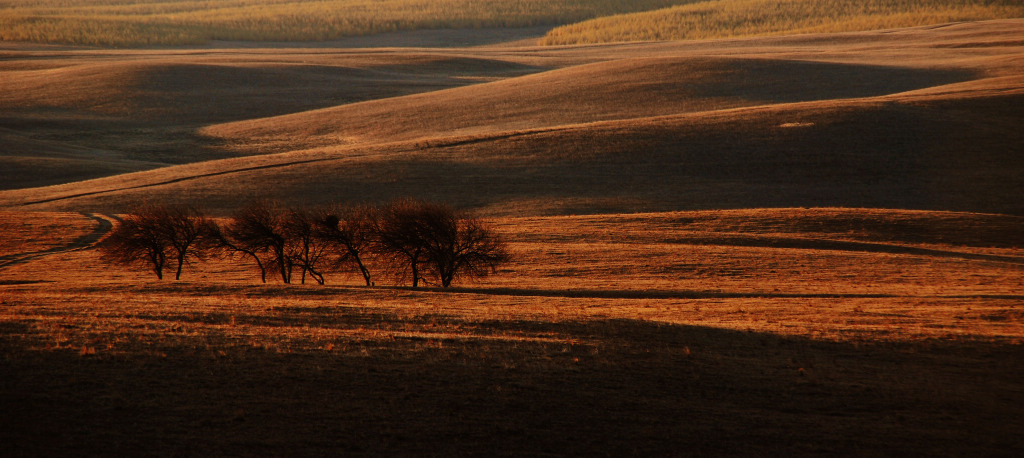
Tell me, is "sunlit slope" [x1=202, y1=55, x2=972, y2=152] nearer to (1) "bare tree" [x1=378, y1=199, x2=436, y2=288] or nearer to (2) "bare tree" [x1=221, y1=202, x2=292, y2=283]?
(2) "bare tree" [x1=221, y1=202, x2=292, y2=283]

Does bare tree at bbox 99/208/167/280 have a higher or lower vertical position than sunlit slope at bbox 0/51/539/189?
lower

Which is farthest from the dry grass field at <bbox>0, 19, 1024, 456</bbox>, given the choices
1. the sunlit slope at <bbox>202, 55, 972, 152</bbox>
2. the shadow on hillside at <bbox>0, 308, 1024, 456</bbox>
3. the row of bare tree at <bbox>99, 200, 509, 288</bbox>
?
the row of bare tree at <bbox>99, 200, 509, 288</bbox>

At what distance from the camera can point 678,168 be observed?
172 ft

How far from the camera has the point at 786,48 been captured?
375ft

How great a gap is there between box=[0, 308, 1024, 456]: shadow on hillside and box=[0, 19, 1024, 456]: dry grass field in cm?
8

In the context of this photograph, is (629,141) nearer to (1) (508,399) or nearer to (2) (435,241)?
(2) (435,241)

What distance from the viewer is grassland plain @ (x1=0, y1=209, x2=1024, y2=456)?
13727 millimetres

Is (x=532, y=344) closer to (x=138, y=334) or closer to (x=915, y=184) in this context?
(x=138, y=334)

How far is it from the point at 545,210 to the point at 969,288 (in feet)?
76.1

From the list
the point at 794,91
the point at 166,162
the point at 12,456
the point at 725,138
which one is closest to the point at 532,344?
the point at 12,456

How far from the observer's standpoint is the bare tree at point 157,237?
32.2m

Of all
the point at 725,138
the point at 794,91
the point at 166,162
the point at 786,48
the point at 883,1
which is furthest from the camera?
the point at 883,1

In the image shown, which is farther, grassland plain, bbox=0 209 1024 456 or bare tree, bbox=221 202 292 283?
bare tree, bbox=221 202 292 283

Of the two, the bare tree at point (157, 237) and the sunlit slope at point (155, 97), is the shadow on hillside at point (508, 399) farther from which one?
the sunlit slope at point (155, 97)
